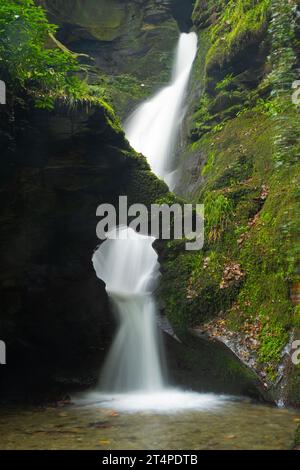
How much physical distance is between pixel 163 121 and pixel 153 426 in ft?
35.6

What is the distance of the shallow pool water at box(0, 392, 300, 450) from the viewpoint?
4.72 meters

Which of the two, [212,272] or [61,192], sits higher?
[61,192]

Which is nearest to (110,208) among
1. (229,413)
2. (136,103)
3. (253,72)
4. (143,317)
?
(143,317)

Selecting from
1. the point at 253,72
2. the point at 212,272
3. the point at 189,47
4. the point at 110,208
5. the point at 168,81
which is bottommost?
the point at 212,272

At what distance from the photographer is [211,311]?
737 centimetres

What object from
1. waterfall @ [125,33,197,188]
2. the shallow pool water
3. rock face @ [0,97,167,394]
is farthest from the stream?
waterfall @ [125,33,197,188]

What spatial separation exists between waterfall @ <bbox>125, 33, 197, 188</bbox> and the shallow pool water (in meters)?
6.60

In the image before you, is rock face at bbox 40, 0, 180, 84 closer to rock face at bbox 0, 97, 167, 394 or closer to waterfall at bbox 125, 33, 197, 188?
waterfall at bbox 125, 33, 197, 188

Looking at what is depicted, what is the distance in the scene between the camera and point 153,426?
544 cm

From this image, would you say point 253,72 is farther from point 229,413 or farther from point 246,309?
point 229,413

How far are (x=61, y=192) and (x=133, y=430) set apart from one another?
4.17 m

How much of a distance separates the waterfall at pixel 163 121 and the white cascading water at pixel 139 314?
0.04m

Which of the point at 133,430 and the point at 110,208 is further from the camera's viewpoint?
the point at 110,208

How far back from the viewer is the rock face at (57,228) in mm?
7180
